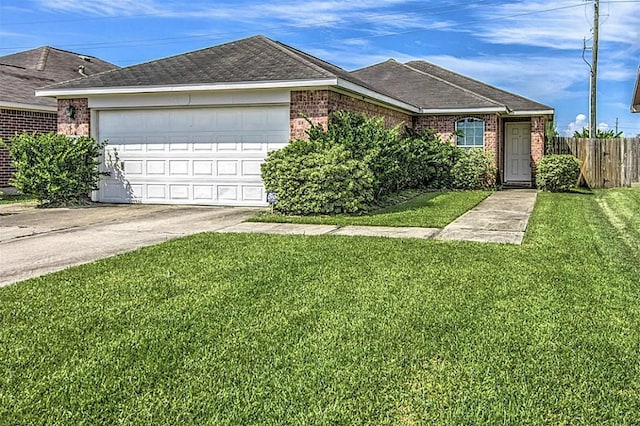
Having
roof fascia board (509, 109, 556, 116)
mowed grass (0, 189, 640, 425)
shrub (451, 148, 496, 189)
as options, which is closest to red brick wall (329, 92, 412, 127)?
shrub (451, 148, 496, 189)

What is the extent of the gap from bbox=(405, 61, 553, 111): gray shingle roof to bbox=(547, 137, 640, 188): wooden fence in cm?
209

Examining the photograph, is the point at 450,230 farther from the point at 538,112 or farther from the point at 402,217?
the point at 538,112

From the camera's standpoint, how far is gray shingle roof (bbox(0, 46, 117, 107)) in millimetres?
17047

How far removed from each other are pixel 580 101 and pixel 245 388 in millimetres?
32120

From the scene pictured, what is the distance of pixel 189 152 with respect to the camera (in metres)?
13.6

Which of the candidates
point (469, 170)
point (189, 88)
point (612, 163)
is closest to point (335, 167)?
point (189, 88)

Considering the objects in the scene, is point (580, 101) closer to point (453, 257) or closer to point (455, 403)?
point (453, 257)

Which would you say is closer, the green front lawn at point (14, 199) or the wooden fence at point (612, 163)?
the green front lawn at point (14, 199)

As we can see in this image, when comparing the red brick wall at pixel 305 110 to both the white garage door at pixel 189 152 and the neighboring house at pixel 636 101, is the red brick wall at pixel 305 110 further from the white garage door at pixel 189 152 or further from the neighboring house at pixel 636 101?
the neighboring house at pixel 636 101

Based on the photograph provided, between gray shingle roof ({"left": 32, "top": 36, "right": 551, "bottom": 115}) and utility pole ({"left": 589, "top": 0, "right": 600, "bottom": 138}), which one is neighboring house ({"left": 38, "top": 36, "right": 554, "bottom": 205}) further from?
utility pole ({"left": 589, "top": 0, "right": 600, "bottom": 138})

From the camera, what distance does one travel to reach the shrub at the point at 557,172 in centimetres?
1797

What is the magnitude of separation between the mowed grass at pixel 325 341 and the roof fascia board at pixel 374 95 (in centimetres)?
647

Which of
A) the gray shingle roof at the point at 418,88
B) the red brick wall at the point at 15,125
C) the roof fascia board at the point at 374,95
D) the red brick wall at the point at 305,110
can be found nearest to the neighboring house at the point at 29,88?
the red brick wall at the point at 15,125

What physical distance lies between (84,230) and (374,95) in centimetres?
806
